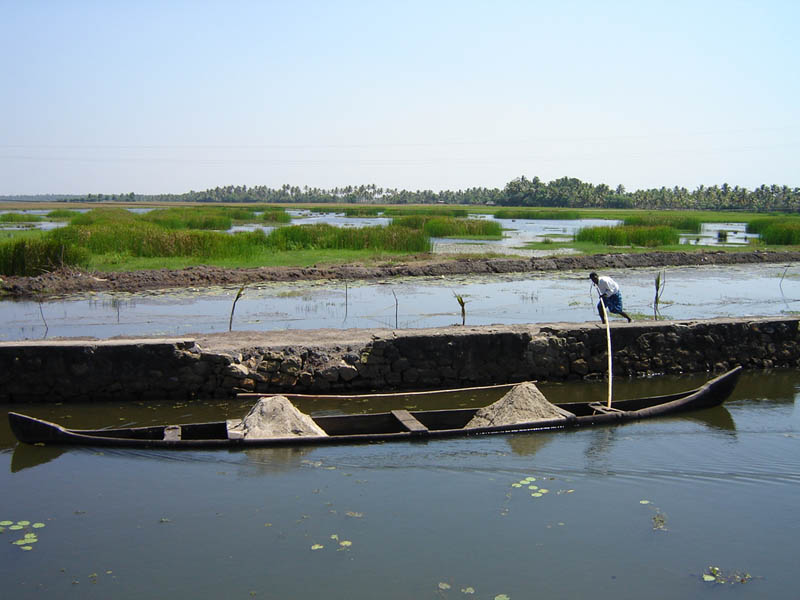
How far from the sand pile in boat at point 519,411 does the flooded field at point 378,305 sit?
5513mm

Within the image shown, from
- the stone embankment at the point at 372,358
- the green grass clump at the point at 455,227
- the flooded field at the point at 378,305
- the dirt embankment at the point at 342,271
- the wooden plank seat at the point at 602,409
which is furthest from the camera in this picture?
the green grass clump at the point at 455,227

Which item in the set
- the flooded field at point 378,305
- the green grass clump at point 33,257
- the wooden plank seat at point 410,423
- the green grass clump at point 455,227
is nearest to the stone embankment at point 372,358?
the wooden plank seat at point 410,423

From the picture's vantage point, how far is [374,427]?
769 cm

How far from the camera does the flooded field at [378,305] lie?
44.7ft

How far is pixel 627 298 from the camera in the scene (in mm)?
17328

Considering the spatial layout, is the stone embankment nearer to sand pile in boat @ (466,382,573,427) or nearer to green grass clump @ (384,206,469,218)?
sand pile in boat @ (466,382,573,427)

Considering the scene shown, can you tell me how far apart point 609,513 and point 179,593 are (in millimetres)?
3372

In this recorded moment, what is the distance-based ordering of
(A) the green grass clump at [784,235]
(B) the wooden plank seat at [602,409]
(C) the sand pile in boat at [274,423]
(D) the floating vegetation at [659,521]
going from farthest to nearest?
1. (A) the green grass clump at [784,235]
2. (B) the wooden plank seat at [602,409]
3. (C) the sand pile in boat at [274,423]
4. (D) the floating vegetation at [659,521]

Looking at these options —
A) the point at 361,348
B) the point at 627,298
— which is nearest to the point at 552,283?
the point at 627,298

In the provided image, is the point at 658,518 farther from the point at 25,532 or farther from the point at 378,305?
the point at 378,305

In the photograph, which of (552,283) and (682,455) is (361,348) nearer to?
(682,455)

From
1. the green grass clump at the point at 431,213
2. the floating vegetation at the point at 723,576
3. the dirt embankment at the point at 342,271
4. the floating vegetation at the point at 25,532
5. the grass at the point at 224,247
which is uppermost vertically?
the green grass clump at the point at 431,213

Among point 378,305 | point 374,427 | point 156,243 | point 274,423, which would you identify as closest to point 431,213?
point 156,243

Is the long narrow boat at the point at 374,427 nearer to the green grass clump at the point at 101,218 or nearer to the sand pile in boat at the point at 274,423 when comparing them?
the sand pile in boat at the point at 274,423
